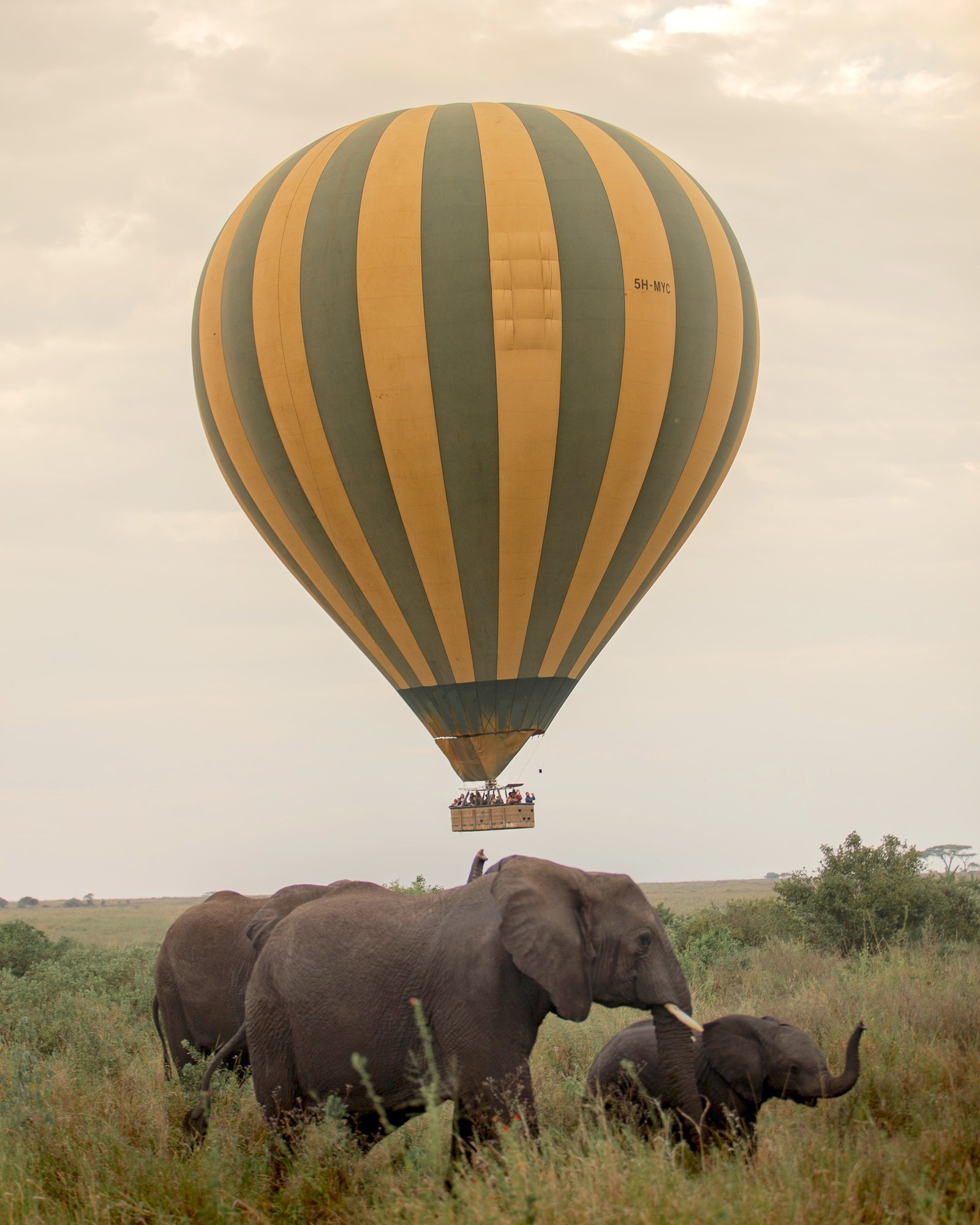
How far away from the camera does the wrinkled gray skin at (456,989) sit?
685 centimetres

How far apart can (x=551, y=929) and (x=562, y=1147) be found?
1.49 metres

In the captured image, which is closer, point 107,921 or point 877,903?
point 877,903

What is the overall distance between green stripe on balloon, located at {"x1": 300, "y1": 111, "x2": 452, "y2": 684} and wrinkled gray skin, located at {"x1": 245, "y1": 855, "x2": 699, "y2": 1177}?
11122 mm

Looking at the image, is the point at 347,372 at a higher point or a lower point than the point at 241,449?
higher

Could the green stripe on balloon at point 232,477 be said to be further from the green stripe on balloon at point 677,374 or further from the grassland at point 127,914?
the grassland at point 127,914

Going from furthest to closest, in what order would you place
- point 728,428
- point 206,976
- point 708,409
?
point 728,428 < point 708,409 < point 206,976

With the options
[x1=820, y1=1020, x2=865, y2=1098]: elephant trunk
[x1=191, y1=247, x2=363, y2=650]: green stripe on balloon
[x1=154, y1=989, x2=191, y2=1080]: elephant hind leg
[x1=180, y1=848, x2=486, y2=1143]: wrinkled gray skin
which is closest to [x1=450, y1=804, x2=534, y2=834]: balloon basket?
[x1=191, y1=247, x2=363, y2=650]: green stripe on balloon

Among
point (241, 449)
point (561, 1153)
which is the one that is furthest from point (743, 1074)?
point (241, 449)

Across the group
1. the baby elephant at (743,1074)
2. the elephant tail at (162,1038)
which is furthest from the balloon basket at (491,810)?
the baby elephant at (743,1074)

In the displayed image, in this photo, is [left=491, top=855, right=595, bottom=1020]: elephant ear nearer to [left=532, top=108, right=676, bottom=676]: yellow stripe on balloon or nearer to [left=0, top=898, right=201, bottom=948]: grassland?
[left=532, top=108, right=676, bottom=676]: yellow stripe on balloon

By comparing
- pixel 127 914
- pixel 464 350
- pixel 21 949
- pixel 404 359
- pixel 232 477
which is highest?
pixel 464 350

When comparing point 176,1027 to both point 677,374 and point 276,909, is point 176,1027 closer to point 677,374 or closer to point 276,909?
point 276,909

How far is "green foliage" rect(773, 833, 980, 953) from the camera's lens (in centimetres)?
1775

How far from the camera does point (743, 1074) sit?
7473 millimetres
